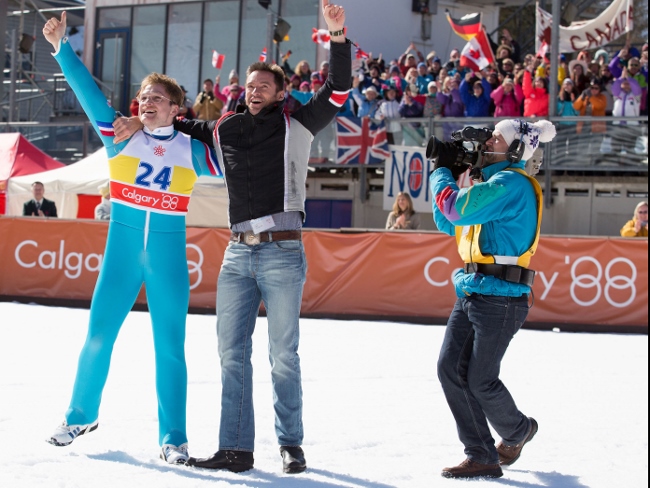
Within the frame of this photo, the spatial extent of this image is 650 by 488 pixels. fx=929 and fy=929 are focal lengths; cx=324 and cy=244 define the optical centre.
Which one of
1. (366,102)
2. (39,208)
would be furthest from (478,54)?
(39,208)

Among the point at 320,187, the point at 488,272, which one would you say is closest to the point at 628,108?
the point at 320,187

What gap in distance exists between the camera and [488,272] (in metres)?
4.23

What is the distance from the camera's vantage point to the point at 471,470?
13.9 feet

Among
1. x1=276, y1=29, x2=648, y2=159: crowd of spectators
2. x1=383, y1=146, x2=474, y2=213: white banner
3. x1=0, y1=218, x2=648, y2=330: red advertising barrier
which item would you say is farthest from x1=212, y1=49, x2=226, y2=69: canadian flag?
x1=0, y1=218, x2=648, y2=330: red advertising barrier

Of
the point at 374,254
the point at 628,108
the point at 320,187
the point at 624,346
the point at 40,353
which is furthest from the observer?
the point at 320,187

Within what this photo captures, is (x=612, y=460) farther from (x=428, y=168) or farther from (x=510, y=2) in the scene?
(x=510, y=2)

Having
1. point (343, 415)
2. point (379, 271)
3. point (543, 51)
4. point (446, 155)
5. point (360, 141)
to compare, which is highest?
point (543, 51)

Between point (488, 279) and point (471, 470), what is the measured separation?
0.88m

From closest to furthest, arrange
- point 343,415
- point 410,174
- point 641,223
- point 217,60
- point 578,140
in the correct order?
Answer: point 343,415 < point 641,223 < point 578,140 < point 410,174 < point 217,60

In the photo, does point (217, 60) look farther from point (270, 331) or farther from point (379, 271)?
point (270, 331)

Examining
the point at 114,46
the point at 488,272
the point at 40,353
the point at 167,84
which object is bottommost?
the point at 40,353

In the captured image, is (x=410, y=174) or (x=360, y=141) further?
(x=360, y=141)

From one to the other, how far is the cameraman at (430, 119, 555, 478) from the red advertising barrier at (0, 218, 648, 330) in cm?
738

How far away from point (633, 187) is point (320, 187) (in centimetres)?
636
